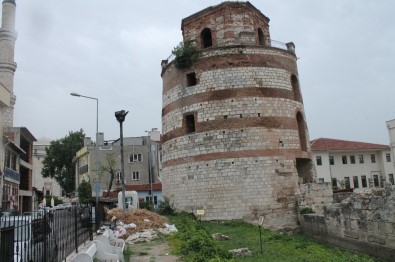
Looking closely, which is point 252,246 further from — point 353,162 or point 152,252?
point 353,162

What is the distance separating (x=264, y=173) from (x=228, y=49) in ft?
23.5

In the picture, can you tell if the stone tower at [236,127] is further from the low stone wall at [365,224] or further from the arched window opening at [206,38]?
the low stone wall at [365,224]

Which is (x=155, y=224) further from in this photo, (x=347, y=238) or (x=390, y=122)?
(x=390, y=122)

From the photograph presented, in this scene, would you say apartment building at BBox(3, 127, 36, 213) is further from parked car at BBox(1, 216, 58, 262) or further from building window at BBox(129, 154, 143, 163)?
parked car at BBox(1, 216, 58, 262)

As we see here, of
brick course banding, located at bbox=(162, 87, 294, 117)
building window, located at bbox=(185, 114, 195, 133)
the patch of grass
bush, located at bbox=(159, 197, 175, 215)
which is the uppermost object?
brick course banding, located at bbox=(162, 87, 294, 117)

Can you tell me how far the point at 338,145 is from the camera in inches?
1890

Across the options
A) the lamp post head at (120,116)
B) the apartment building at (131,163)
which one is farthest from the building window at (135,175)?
the lamp post head at (120,116)

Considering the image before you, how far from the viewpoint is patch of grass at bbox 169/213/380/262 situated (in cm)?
1098

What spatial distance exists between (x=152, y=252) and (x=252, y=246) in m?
3.75

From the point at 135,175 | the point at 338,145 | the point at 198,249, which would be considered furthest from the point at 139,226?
the point at 338,145

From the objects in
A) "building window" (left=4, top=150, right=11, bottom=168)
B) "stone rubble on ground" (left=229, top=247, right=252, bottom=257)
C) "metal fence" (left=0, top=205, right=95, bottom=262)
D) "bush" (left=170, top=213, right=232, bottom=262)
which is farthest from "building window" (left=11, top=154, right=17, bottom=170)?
"stone rubble on ground" (left=229, top=247, right=252, bottom=257)

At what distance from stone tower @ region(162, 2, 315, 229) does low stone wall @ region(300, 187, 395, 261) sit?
376cm

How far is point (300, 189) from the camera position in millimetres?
19938

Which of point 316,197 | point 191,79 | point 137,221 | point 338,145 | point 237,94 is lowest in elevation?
point 137,221
